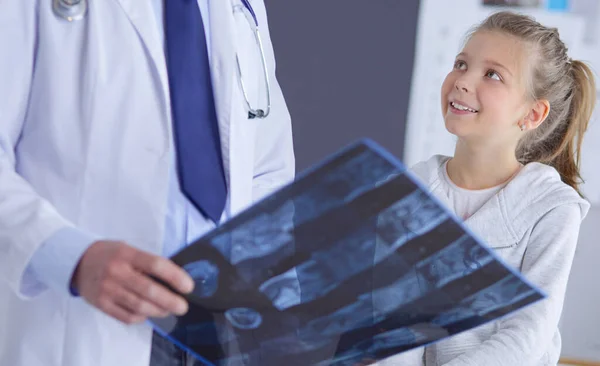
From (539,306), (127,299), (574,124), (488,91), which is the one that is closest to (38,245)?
(127,299)

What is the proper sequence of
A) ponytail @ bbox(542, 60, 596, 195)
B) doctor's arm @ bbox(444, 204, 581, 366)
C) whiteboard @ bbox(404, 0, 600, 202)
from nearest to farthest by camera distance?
doctor's arm @ bbox(444, 204, 581, 366), ponytail @ bbox(542, 60, 596, 195), whiteboard @ bbox(404, 0, 600, 202)

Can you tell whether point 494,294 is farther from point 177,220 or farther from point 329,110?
point 329,110

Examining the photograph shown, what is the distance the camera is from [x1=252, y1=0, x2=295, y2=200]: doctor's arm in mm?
1217

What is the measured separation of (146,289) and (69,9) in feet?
1.29

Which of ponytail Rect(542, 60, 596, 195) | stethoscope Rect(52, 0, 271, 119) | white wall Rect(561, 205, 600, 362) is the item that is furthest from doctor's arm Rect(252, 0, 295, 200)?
white wall Rect(561, 205, 600, 362)

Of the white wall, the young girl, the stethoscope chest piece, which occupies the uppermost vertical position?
the stethoscope chest piece

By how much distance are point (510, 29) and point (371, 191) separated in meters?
Result: 0.90

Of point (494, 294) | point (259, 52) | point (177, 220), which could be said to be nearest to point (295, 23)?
point (259, 52)

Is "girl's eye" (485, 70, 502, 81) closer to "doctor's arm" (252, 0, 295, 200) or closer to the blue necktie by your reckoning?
"doctor's arm" (252, 0, 295, 200)

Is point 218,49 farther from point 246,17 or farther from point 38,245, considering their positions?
point 38,245

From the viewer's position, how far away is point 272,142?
125cm

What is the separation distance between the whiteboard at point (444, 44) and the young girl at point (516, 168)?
2.72ft

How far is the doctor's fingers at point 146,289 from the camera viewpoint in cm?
67

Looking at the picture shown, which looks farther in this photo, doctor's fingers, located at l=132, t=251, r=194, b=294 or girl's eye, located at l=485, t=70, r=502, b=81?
girl's eye, located at l=485, t=70, r=502, b=81
